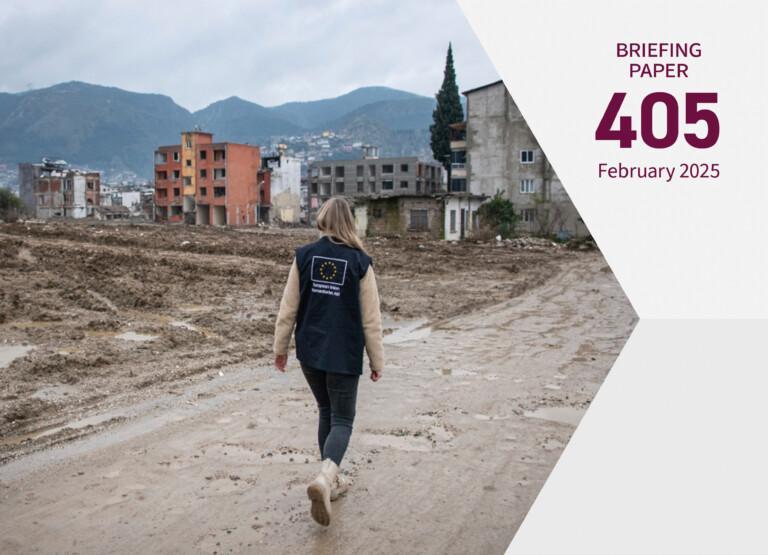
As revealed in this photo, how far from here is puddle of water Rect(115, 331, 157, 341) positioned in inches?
385

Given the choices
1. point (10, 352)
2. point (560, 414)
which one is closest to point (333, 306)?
point (560, 414)

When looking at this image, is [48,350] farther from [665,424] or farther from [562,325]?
[562,325]

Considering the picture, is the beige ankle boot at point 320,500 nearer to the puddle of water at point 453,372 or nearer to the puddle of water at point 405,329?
the puddle of water at point 453,372

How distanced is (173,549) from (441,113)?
63.1 m

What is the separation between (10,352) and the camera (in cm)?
860

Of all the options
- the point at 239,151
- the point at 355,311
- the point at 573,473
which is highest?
the point at 239,151

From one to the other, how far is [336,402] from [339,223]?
996 millimetres

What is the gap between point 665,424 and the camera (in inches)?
241

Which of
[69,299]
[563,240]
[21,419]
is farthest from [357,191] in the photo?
[21,419]

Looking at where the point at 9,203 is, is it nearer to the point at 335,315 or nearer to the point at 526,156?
the point at 526,156

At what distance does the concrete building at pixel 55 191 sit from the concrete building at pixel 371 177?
2553 centimetres

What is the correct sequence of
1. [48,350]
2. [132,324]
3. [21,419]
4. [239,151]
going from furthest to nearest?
1. [239,151]
2. [132,324]
3. [48,350]
4. [21,419]

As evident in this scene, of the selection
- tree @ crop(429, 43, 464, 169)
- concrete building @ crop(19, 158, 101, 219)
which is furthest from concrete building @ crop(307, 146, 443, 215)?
concrete building @ crop(19, 158, 101, 219)

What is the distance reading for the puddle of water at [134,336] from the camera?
32.1ft
